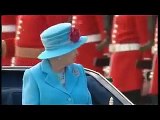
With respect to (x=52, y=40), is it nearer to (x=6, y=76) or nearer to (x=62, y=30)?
(x=62, y=30)

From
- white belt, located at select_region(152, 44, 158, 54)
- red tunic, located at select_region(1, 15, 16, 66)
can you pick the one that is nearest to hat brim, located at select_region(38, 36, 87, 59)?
red tunic, located at select_region(1, 15, 16, 66)

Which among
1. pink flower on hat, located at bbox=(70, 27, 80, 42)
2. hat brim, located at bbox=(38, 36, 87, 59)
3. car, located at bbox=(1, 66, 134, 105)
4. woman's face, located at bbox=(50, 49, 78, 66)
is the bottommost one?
car, located at bbox=(1, 66, 134, 105)

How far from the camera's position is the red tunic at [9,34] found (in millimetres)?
4354

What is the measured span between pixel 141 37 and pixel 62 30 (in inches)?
70.5

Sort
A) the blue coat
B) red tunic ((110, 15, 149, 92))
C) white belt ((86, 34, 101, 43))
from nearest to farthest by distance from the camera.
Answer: the blue coat < red tunic ((110, 15, 149, 92)) < white belt ((86, 34, 101, 43))

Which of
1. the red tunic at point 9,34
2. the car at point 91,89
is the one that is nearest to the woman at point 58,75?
the car at point 91,89

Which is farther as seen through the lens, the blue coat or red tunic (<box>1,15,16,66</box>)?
red tunic (<box>1,15,16,66</box>)

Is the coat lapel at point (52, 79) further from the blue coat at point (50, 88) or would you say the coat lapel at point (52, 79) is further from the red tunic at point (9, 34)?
the red tunic at point (9, 34)

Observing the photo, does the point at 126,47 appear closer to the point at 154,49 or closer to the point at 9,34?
the point at 154,49

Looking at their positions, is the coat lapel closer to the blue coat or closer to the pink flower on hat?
the blue coat

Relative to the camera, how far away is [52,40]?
2.98m

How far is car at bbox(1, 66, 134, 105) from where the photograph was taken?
318 cm

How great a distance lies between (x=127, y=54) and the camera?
476 centimetres

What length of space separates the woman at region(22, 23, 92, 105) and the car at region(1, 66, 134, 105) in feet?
0.66
